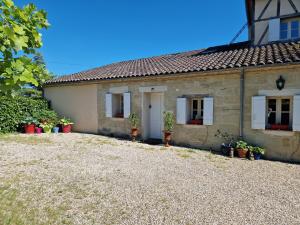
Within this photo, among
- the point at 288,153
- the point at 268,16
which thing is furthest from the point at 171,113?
the point at 268,16

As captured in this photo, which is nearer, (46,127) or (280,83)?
(280,83)

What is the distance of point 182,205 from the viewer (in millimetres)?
3656

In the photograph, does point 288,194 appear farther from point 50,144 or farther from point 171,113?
point 50,144

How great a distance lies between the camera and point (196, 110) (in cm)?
866

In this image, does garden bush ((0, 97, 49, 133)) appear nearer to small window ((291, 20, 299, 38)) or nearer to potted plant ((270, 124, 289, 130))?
potted plant ((270, 124, 289, 130))

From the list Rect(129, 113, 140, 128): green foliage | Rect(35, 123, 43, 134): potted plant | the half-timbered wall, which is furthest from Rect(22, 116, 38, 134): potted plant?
the half-timbered wall

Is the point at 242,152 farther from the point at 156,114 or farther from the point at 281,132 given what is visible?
the point at 156,114

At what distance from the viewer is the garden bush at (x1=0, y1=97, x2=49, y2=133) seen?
1067cm

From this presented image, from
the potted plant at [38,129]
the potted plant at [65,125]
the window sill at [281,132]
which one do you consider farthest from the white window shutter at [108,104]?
the window sill at [281,132]

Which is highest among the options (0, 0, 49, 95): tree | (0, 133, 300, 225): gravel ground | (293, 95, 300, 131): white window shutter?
(0, 0, 49, 95): tree

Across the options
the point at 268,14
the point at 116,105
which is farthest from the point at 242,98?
the point at 116,105

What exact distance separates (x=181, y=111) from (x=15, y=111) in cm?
867

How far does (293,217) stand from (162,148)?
5.23m

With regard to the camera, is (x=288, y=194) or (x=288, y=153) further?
(x=288, y=153)
